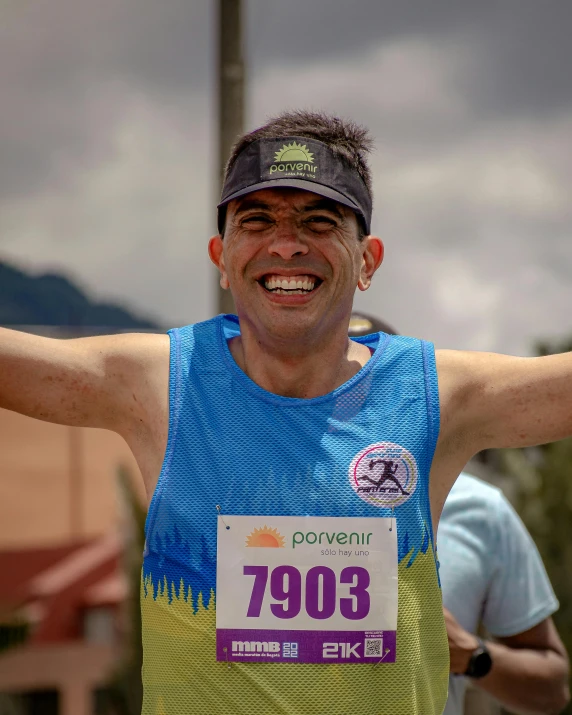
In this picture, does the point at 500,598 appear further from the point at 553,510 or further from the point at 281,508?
the point at 553,510

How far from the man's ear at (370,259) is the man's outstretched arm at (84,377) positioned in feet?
1.80

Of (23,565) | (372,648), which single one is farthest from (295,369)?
(23,565)

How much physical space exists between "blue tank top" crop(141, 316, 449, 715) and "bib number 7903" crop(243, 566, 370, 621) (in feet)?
0.31

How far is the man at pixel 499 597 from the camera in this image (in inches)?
130

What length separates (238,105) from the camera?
5.18m

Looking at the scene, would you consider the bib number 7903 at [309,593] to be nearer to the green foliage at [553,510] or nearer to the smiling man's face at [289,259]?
the smiling man's face at [289,259]

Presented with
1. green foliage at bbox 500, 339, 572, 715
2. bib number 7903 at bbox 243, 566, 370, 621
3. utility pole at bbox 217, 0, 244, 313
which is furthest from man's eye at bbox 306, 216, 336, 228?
green foliage at bbox 500, 339, 572, 715

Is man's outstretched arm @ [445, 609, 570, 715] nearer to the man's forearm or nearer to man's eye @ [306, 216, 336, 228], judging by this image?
the man's forearm

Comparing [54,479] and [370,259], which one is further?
[54,479]

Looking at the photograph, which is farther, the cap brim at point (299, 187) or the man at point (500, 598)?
the man at point (500, 598)

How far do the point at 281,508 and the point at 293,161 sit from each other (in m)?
0.82

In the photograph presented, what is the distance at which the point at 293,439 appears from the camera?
2400mm

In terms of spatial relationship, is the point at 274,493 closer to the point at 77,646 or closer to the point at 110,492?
the point at 77,646

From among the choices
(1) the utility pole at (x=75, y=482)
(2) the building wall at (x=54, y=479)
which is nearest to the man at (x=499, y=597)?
(2) the building wall at (x=54, y=479)
